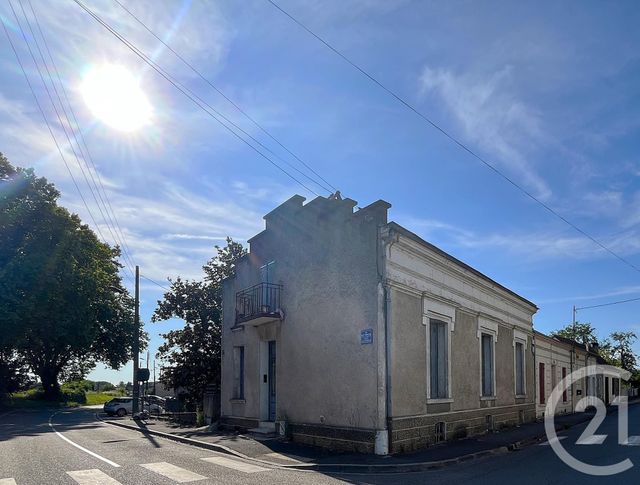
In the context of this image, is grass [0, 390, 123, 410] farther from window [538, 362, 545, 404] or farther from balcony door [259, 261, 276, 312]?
window [538, 362, 545, 404]

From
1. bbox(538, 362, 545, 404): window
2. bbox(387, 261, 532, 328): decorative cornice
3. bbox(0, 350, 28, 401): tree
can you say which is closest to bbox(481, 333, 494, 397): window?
bbox(387, 261, 532, 328): decorative cornice

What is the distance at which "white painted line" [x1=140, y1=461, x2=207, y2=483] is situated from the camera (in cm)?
913

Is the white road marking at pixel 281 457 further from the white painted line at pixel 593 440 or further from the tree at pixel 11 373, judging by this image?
the tree at pixel 11 373

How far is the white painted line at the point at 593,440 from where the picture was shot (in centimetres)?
1530

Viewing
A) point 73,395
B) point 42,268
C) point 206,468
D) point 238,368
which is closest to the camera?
point 206,468

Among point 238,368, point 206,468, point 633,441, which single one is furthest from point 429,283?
point 238,368

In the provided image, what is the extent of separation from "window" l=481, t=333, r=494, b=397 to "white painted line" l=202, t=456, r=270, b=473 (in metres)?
10.1

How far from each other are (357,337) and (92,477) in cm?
636

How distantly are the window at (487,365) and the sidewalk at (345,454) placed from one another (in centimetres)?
155

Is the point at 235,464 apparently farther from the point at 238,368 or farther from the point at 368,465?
the point at 238,368

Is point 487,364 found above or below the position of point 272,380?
above

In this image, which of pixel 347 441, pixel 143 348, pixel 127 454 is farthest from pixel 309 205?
pixel 143 348

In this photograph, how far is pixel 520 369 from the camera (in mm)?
22609

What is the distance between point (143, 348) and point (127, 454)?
1597 inches
